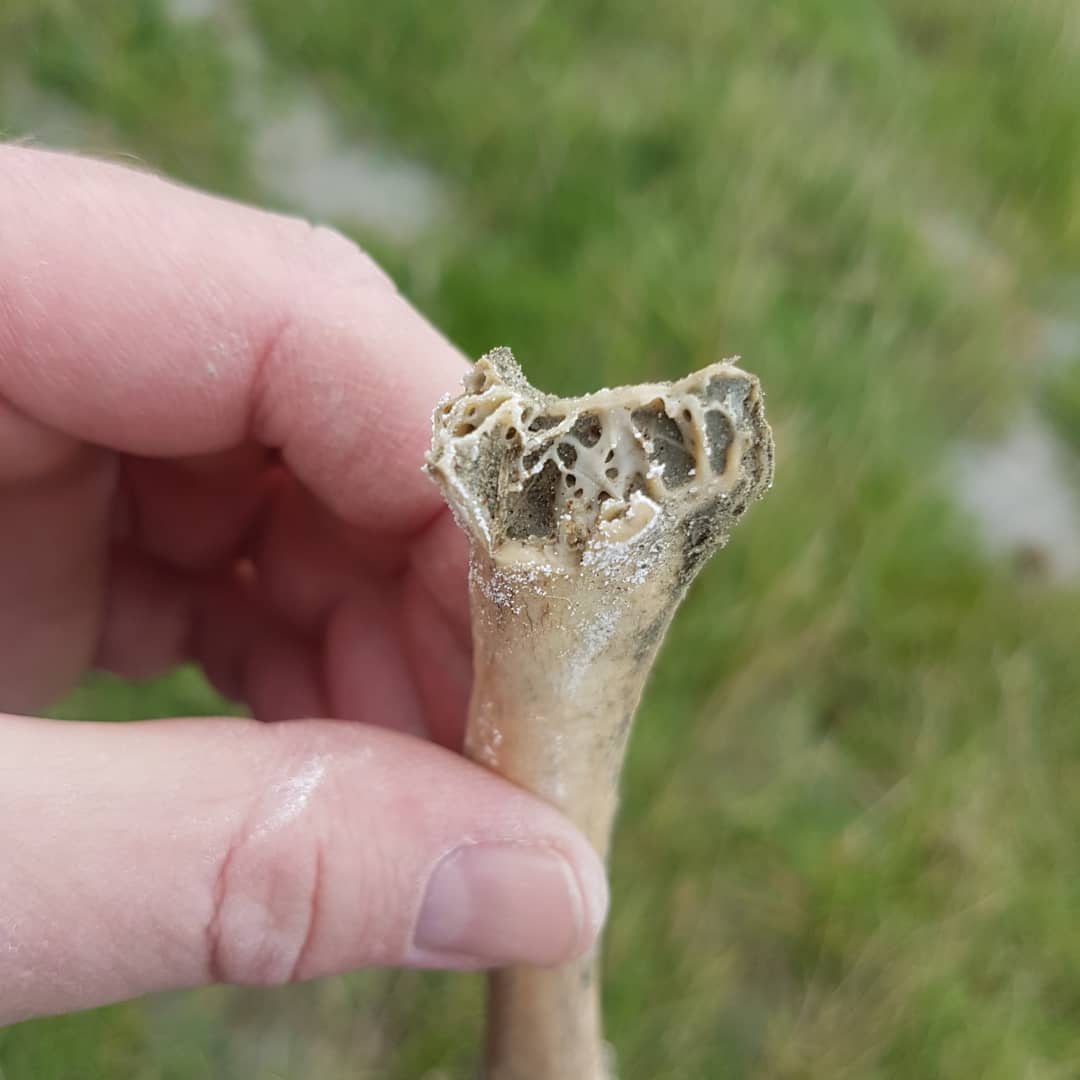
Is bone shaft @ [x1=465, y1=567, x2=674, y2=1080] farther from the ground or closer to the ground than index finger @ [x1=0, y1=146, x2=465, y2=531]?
closer to the ground

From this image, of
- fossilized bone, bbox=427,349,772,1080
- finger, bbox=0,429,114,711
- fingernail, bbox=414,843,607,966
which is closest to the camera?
fossilized bone, bbox=427,349,772,1080

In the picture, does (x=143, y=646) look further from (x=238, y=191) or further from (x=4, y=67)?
(x=4, y=67)

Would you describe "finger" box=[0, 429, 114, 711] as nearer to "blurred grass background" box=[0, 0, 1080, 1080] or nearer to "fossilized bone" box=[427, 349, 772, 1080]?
"blurred grass background" box=[0, 0, 1080, 1080]

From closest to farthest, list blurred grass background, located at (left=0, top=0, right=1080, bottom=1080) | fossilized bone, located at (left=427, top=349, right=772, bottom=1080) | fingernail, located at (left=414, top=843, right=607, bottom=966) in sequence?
1. fossilized bone, located at (left=427, top=349, right=772, bottom=1080)
2. fingernail, located at (left=414, top=843, right=607, bottom=966)
3. blurred grass background, located at (left=0, top=0, right=1080, bottom=1080)

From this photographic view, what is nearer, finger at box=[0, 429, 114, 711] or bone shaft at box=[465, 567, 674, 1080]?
bone shaft at box=[465, 567, 674, 1080]

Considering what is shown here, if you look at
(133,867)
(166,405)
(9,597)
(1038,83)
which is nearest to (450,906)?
(133,867)

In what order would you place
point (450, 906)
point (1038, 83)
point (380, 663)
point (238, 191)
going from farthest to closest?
point (1038, 83) < point (238, 191) < point (380, 663) < point (450, 906)

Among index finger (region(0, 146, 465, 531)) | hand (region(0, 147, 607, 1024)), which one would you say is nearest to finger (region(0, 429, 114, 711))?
hand (region(0, 147, 607, 1024))

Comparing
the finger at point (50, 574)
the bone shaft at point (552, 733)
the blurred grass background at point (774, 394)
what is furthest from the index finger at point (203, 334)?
the blurred grass background at point (774, 394)
